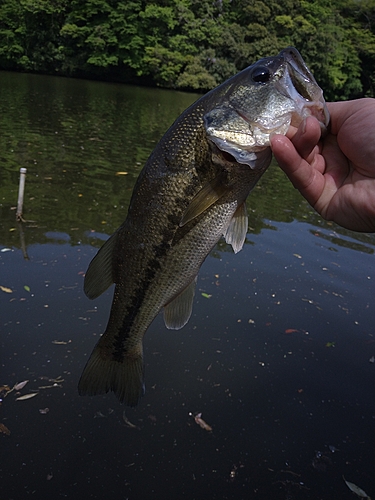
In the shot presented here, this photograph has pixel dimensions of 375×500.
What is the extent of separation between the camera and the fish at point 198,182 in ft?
7.48

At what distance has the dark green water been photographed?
3820mm

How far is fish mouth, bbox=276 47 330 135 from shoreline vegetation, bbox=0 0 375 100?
149 feet

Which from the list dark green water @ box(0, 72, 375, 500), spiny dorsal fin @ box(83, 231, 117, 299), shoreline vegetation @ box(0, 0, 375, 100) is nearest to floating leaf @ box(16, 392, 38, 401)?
dark green water @ box(0, 72, 375, 500)

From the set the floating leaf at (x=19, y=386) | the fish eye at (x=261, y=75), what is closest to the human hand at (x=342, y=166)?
the fish eye at (x=261, y=75)

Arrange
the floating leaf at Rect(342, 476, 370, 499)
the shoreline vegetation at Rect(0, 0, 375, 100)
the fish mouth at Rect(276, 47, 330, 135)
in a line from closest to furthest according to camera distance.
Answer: the fish mouth at Rect(276, 47, 330, 135) < the floating leaf at Rect(342, 476, 370, 499) < the shoreline vegetation at Rect(0, 0, 375, 100)

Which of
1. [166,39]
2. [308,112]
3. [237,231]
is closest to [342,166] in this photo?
[308,112]

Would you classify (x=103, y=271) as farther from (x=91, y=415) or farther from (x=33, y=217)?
(x=33, y=217)

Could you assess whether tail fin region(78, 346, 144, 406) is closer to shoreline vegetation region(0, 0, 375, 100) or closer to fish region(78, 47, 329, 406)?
fish region(78, 47, 329, 406)

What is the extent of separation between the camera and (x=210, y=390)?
4746mm

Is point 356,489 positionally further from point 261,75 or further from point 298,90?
point 261,75

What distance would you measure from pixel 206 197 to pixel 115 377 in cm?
131

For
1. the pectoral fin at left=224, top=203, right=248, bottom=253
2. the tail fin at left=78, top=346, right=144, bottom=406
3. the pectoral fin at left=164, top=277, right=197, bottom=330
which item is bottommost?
the tail fin at left=78, top=346, right=144, bottom=406

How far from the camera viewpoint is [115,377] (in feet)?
9.24

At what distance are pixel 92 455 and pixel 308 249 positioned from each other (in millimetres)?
5885
